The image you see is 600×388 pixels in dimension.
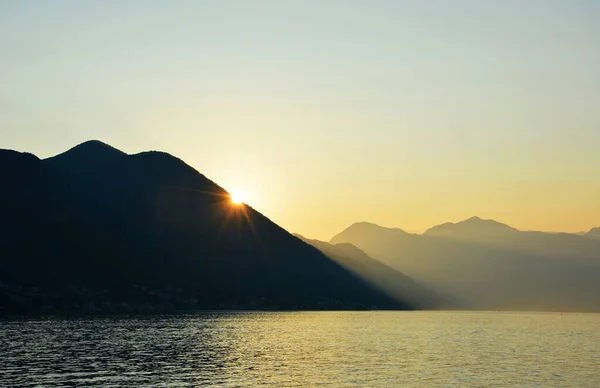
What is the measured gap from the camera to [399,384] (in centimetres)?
9475

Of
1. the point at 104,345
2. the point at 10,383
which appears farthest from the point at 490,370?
the point at 104,345

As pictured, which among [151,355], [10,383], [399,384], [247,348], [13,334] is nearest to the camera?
[10,383]

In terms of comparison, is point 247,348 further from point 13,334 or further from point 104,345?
point 13,334

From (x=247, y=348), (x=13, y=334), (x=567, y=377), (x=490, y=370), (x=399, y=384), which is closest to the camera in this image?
(x=399, y=384)

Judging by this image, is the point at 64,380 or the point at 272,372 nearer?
the point at 64,380

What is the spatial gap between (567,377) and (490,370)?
13.4 metres

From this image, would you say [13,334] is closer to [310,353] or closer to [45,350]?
[45,350]

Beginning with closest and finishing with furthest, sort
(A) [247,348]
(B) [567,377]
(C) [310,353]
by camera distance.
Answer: (B) [567,377], (C) [310,353], (A) [247,348]

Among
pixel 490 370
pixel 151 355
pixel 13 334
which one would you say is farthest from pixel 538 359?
pixel 13 334

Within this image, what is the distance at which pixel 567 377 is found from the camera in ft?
348

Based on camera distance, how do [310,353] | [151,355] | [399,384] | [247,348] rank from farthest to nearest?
[247,348] → [310,353] → [151,355] → [399,384]

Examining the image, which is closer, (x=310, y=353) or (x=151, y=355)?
(x=151, y=355)

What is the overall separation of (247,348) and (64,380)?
6869cm

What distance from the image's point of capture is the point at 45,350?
136 meters
